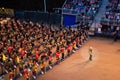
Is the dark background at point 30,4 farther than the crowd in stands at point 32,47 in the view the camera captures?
Yes

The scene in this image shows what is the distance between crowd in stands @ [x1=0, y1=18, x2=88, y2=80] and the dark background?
832 centimetres

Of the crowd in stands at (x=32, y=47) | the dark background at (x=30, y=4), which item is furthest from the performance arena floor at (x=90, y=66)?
the dark background at (x=30, y=4)

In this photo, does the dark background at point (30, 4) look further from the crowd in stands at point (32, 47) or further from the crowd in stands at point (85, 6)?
the crowd in stands at point (32, 47)

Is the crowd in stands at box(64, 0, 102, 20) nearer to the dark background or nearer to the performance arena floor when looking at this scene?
the dark background

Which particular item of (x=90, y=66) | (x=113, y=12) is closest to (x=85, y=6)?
(x=113, y=12)

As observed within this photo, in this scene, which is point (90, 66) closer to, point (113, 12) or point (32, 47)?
point (32, 47)

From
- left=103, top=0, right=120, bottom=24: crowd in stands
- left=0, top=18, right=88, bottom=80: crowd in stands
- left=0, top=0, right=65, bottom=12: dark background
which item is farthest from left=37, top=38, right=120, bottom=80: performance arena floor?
left=0, top=0, right=65, bottom=12: dark background

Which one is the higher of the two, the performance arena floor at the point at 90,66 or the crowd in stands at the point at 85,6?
the crowd in stands at the point at 85,6

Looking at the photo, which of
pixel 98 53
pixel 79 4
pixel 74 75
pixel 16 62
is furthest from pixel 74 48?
pixel 79 4

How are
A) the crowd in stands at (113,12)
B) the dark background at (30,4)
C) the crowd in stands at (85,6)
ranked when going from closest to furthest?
the crowd in stands at (113,12), the crowd in stands at (85,6), the dark background at (30,4)

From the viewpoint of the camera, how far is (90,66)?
24672 millimetres

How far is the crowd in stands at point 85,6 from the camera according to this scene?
36.2 metres

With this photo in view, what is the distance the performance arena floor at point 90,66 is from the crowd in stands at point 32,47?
0.74 meters

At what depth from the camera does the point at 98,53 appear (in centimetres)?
2770
